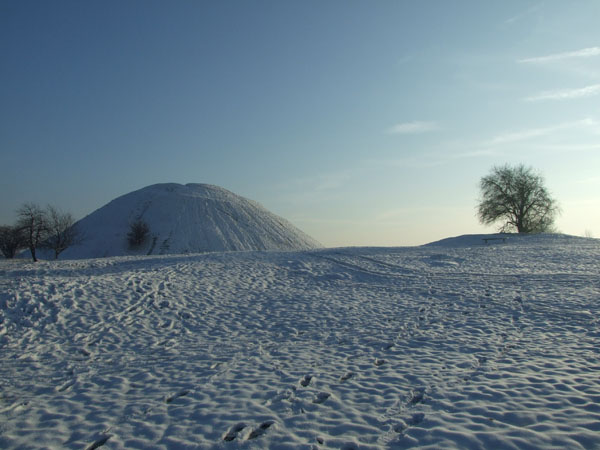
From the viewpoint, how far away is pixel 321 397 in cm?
612

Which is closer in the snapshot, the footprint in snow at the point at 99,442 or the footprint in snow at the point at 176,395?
the footprint in snow at the point at 99,442

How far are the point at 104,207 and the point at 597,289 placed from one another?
49.7 m

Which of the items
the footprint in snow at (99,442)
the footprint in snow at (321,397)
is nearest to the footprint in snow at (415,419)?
the footprint in snow at (321,397)

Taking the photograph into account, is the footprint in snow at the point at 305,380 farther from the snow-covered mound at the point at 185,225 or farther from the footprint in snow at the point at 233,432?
the snow-covered mound at the point at 185,225

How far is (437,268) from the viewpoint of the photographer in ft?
65.4

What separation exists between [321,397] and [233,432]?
5.15ft

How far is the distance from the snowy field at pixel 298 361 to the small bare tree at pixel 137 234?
21687 millimetres

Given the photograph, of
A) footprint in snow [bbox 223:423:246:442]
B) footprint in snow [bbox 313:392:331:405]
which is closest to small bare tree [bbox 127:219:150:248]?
footprint in snow [bbox 313:392:331:405]

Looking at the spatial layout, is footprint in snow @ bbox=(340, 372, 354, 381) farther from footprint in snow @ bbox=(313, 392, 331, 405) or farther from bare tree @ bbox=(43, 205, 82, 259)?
bare tree @ bbox=(43, 205, 82, 259)

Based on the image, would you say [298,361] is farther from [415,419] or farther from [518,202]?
[518,202]

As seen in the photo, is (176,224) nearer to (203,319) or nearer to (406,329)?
(203,319)

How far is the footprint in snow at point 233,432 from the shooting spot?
4970 mm

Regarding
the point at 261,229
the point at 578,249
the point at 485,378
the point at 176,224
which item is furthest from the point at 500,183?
the point at 485,378

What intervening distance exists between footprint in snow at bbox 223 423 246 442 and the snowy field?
0.03 metres
